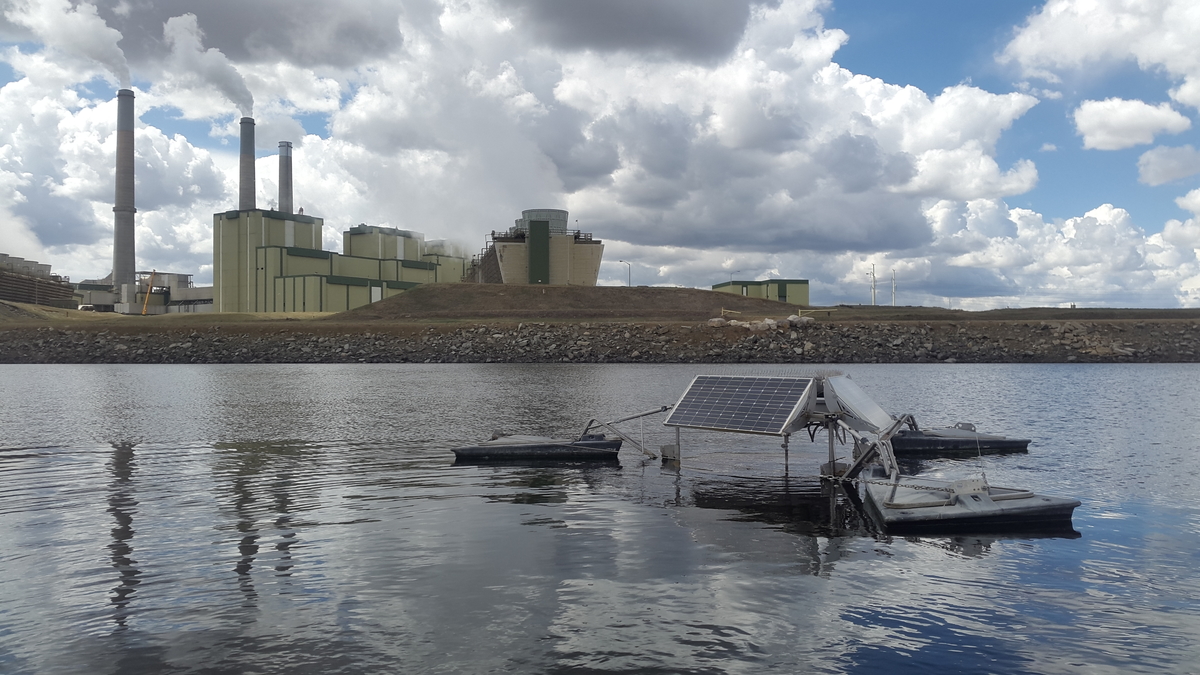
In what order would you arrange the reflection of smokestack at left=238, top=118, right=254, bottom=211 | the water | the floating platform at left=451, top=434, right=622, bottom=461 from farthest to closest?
the reflection of smokestack at left=238, top=118, right=254, bottom=211 → the floating platform at left=451, top=434, right=622, bottom=461 → the water

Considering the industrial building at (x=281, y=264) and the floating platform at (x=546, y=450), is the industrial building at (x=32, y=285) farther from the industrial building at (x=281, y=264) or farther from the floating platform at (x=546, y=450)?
the floating platform at (x=546, y=450)

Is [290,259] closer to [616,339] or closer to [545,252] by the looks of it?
[545,252]

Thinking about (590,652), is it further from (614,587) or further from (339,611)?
(339,611)

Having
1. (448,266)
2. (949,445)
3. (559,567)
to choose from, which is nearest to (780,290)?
(448,266)

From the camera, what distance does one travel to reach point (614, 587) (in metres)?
12.9

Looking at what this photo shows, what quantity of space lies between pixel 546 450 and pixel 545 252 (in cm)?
13252

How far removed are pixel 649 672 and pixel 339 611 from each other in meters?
4.85

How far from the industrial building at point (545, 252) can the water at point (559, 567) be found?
12746 cm

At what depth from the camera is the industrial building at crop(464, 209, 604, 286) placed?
514ft

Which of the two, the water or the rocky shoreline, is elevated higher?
the rocky shoreline

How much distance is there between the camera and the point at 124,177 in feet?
478

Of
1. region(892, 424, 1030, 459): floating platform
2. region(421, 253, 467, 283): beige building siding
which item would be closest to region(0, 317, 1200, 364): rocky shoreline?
region(421, 253, 467, 283): beige building siding

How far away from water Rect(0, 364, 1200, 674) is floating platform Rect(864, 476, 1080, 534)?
62 cm

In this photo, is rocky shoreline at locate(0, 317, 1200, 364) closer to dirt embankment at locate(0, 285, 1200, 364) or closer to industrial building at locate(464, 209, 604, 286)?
dirt embankment at locate(0, 285, 1200, 364)
